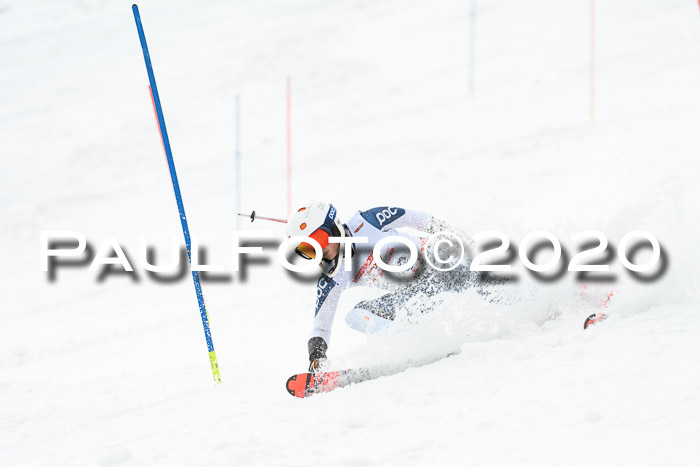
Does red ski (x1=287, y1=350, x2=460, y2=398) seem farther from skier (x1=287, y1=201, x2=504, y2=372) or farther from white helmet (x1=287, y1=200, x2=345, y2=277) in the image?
white helmet (x1=287, y1=200, x2=345, y2=277)

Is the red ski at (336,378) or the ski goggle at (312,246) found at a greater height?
the ski goggle at (312,246)

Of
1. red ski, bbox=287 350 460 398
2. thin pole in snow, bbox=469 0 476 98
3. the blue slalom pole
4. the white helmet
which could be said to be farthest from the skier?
thin pole in snow, bbox=469 0 476 98

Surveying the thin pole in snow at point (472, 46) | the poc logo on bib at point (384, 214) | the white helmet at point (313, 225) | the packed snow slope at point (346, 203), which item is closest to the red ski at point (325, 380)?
the packed snow slope at point (346, 203)

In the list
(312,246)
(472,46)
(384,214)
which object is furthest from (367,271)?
(472,46)

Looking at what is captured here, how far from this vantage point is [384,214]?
5363mm

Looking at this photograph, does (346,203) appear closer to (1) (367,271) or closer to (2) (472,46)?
(1) (367,271)

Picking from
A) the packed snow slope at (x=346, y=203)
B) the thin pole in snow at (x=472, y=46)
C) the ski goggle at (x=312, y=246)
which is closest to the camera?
the packed snow slope at (x=346, y=203)

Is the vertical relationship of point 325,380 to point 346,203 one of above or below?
below

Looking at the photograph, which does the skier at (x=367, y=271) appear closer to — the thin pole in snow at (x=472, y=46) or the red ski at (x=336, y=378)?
the red ski at (x=336, y=378)

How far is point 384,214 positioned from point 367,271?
39 cm

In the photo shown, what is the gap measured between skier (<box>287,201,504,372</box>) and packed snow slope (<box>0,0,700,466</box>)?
7.6 inches

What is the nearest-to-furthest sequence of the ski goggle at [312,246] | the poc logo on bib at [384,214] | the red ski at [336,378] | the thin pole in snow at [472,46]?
the red ski at [336,378]
the ski goggle at [312,246]
the poc logo on bib at [384,214]
the thin pole in snow at [472,46]

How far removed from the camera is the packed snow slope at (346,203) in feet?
12.4

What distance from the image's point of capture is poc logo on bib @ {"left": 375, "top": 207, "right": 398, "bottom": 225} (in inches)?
210
